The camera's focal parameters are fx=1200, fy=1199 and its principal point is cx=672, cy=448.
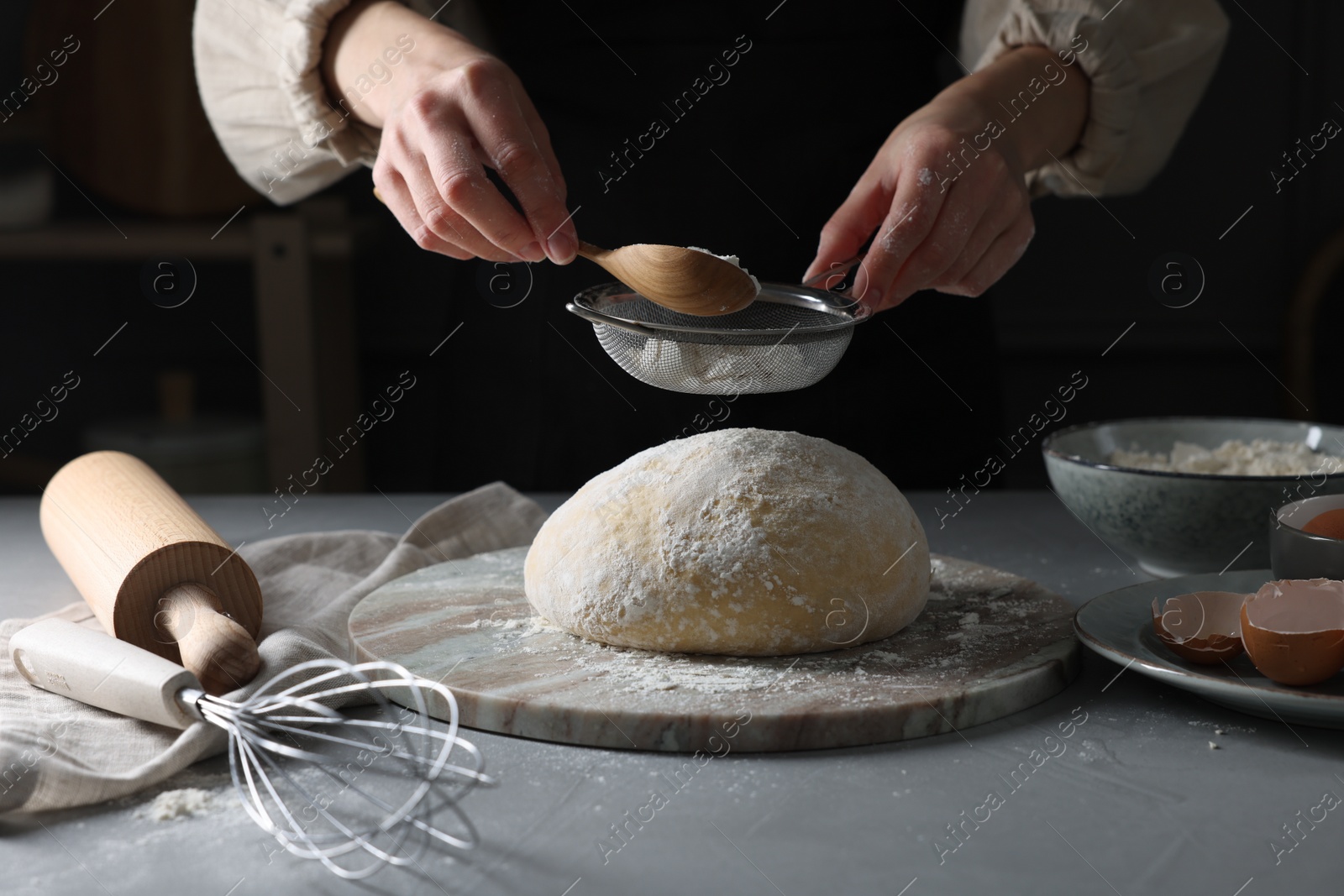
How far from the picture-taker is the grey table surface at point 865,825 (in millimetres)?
668

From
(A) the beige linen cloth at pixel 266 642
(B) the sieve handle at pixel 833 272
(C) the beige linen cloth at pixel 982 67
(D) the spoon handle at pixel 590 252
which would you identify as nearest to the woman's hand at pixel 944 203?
(B) the sieve handle at pixel 833 272

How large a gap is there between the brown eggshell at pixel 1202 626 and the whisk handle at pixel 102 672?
0.71 meters

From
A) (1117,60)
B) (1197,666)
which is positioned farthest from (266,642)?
(1117,60)

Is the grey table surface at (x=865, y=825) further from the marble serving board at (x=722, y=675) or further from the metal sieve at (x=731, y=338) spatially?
the metal sieve at (x=731, y=338)

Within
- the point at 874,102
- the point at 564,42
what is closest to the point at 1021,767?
the point at 874,102

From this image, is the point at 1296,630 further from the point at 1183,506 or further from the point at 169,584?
the point at 169,584

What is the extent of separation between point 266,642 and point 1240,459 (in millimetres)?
979

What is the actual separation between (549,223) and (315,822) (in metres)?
0.55

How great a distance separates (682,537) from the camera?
3.15ft

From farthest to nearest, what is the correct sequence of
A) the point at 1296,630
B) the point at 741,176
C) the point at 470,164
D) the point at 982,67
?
the point at 741,176 < the point at 982,67 < the point at 470,164 < the point at 1296,630

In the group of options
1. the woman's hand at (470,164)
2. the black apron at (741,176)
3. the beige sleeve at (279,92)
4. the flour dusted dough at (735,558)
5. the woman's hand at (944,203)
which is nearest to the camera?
the flour dusted dough at (735,558)

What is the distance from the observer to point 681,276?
1006 mm

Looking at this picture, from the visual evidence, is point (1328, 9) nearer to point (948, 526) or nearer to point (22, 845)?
point (948, 526)

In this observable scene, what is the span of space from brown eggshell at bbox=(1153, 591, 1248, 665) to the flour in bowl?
0.30 meters
